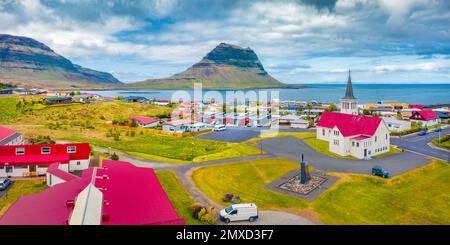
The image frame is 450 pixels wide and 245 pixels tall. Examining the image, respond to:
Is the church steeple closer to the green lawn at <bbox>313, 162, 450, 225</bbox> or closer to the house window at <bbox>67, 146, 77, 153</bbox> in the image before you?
the green lawn at <bbox>313, 162, 450, 225</bbox>

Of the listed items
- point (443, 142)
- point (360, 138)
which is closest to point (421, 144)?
point (443, 142)

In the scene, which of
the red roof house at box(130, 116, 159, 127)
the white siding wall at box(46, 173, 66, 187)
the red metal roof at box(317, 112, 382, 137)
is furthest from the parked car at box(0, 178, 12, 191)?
the red roof house at box(130, 116, 159, 127)

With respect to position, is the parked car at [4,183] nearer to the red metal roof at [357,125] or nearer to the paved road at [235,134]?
the paved road at [235,134]

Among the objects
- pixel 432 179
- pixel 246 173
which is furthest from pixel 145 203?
pixel 432 179

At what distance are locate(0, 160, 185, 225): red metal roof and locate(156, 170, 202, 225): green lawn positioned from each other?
322 centimetres

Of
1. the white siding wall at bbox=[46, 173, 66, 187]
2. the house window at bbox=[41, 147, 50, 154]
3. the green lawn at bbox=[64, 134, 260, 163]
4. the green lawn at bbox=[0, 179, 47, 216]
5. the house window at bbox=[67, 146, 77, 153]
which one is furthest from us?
the green lawn at bbox=[64, 134, 260, 163]

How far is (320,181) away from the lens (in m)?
28.7

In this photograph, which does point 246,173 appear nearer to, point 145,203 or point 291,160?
point 291,160

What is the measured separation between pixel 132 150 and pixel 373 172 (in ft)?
91.7

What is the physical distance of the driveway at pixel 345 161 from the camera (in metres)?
32.9

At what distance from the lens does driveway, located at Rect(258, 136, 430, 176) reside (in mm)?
32875

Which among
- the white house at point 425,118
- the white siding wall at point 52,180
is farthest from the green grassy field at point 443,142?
the white siding wall at point 52,180

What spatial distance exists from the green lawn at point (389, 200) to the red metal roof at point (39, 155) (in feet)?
72.3

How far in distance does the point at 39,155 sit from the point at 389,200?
30.4 metres
